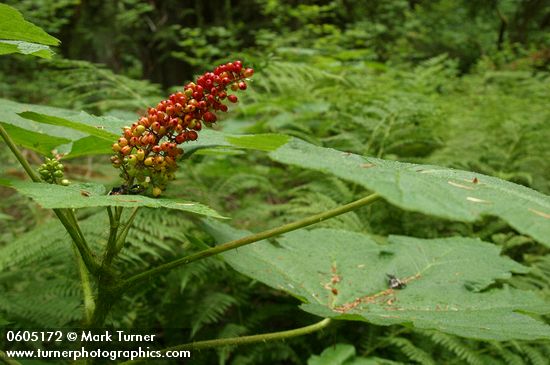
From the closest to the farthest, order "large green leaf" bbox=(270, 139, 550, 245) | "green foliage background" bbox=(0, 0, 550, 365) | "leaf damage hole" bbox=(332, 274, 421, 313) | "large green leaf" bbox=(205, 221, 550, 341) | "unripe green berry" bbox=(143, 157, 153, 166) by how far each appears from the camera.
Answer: "large green leaf" bbox=(270, 139, 550, 245)
"unripe green berry" bbox=(143, 157, 153, 166)
"large green leaf" bbox=(205, 221, 550, 341)
"leaf damage hole" bbox=(332, 274, 421, 313)
"green foliage background" bbox=(0, 0, 550, 365)

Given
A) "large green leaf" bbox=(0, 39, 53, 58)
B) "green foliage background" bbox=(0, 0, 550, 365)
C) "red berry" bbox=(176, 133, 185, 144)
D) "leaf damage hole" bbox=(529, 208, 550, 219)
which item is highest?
"large green leaf" bbox=(0, 39, 53, 58)

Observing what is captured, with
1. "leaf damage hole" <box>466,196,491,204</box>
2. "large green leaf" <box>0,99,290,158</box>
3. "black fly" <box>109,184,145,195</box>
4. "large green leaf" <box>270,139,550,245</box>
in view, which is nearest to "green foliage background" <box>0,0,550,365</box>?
"large green leaf" <box>0,99,290,158</box>

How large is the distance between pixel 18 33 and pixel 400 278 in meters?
1.19

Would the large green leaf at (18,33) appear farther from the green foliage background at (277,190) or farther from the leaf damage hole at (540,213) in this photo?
the leaf damage hole at (540,213)

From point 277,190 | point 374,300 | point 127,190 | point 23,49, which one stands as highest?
point 23,49

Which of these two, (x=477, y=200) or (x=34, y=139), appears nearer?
(x=477, y=200)

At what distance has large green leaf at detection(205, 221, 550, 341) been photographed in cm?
114

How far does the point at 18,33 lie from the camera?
990 mm

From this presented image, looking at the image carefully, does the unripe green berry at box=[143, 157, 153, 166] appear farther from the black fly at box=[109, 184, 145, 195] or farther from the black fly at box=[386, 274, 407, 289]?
the black fly at box=[386, 274, 407, 289]

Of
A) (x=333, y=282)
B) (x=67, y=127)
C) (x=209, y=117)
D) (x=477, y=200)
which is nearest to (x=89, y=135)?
(x=67, y=127)

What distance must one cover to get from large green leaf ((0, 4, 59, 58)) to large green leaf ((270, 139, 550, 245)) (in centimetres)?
59

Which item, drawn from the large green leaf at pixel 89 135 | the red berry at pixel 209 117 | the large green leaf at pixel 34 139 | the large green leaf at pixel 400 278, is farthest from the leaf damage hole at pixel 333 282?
the large green leaf at pixel 34 139

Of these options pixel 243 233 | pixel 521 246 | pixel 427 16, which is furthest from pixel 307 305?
pixel 427 16

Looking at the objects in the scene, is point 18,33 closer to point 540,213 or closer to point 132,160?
point 132,160
